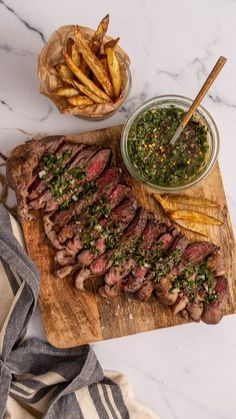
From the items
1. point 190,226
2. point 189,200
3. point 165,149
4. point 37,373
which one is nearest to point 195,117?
point 165,149

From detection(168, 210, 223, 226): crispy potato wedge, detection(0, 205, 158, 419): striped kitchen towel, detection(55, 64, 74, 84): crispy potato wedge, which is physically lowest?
detection(0, 205, 158, 419): striped kitchen towel

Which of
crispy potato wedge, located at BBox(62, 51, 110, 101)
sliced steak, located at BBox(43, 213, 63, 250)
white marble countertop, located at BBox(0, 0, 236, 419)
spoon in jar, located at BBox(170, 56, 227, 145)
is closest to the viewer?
spoon in jar, located at BBox(170, 56, 227, 145)

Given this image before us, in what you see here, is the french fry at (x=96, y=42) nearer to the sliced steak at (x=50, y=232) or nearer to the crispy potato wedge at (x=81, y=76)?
the crispy potato wedge at (x=81, y=76)

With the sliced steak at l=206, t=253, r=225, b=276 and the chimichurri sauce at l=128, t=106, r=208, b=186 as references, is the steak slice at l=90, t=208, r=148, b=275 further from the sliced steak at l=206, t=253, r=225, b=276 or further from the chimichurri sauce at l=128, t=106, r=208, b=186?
the sliced steak at l=206, t=253, r=225, b=276

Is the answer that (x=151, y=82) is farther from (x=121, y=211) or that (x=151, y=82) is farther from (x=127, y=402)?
(x=127, y=402)

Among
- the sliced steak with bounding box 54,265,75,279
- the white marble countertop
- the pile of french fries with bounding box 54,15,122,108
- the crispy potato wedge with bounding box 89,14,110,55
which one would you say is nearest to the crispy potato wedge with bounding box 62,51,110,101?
the pile of french fries with bounding box 54,15,122,108

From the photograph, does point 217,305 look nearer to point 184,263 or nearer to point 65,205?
point 184,263

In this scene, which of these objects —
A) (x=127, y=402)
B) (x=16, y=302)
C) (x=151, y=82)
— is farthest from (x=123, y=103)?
(x=127, y=402)
